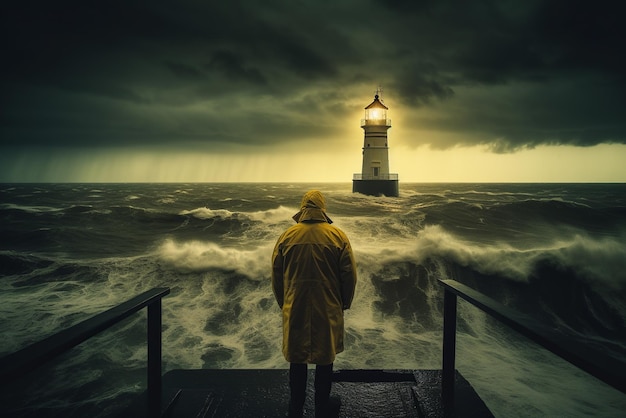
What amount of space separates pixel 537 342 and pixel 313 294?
1427 millimetres

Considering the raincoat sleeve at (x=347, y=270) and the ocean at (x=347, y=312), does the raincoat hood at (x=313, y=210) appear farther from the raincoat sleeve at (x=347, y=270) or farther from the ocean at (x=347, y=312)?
the ocean at (x=347, y=312)

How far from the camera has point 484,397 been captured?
5.88m

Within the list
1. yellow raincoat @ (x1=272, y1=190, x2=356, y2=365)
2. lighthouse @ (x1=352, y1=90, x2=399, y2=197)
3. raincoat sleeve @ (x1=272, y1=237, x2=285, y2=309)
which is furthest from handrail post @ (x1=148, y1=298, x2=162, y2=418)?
lighthouse @ (x1=352, y1=90, x2=399, y2=197)

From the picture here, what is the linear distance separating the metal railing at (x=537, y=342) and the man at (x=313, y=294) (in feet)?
3.03

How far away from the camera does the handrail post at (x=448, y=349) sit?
3.01m

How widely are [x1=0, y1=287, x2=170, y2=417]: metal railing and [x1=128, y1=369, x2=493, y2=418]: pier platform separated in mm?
340

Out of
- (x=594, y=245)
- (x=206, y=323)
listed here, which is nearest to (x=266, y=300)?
(x=206, y=323)

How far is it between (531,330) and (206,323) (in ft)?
27.2

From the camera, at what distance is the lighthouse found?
117 ft

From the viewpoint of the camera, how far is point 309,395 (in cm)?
326

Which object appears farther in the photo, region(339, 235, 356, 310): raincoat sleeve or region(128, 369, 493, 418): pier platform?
region(128, 369, 493, 418): pier platform

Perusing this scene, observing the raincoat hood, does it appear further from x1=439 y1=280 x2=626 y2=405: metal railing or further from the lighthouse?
the lighthouse

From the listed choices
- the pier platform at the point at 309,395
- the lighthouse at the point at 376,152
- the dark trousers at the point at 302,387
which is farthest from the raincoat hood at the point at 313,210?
the lighthouse at the point at 376,152

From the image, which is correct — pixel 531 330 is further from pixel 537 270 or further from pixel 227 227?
pixel 227 227
